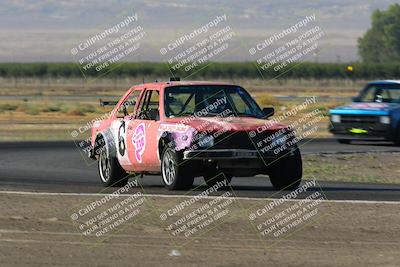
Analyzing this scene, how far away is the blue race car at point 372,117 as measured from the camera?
28.1 meters

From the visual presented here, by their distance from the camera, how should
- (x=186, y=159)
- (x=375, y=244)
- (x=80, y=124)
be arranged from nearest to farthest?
(x=375, y=244)
(x=186, y=159)
(x=80, y=124)

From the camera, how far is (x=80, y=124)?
4412cm

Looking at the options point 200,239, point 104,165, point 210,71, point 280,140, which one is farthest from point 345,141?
point 210,71

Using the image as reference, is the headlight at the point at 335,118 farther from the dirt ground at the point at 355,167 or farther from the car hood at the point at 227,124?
the car hood at the point at 227,124

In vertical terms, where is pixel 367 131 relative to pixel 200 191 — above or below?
below

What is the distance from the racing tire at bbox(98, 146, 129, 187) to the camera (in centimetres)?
1731

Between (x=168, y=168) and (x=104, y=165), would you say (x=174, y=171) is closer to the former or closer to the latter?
(x=168, y=168)

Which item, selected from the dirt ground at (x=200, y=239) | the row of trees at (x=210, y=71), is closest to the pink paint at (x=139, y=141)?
the dirt ground at (x=200, y=239)

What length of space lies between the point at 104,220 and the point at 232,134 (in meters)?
3.35

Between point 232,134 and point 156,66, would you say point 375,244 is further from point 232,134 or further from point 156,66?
point 156,66

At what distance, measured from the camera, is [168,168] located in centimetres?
1598

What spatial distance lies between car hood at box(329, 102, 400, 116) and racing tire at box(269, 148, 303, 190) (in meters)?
12.1

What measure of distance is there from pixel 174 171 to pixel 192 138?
621 millimetres

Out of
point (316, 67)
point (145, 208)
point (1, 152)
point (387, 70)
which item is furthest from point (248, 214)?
point (316, 67)
